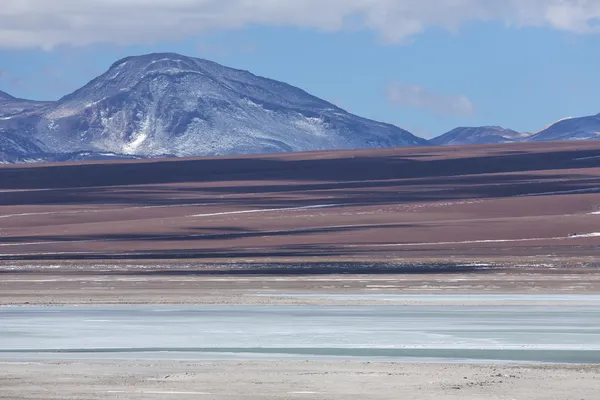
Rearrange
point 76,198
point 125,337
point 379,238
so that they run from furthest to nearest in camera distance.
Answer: point 76,198 < point 379,238 < point 125,337

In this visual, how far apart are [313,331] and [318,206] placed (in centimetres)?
6391

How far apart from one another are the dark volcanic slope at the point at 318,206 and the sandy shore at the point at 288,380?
105 feet

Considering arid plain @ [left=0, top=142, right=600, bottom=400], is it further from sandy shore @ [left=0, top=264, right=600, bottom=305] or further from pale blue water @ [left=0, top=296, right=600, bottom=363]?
pale blue water @ [left=0, top=296, right=600, bottom=363]

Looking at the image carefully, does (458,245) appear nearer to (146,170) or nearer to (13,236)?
(13,236)

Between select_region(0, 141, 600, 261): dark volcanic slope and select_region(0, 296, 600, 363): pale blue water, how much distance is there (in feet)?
69.2

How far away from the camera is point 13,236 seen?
7125cm

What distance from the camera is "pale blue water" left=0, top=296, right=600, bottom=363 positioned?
22672 millimetres

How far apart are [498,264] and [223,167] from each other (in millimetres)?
81272

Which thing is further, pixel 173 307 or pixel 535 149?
pixel 535 149

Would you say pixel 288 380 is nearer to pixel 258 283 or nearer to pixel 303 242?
pixel 258 283

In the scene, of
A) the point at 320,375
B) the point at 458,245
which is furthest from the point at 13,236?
the point at 320,375

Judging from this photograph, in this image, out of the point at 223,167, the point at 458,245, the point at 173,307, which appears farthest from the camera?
the point at 223,167

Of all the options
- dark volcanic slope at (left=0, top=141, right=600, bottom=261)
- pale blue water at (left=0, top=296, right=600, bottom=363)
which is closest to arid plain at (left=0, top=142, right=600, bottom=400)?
dark volcanic slope at (left=0, top=141, right=600, bottom=261)

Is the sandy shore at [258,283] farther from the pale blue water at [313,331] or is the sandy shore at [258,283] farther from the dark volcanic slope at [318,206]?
the dark volcanic slope at [318,206]
